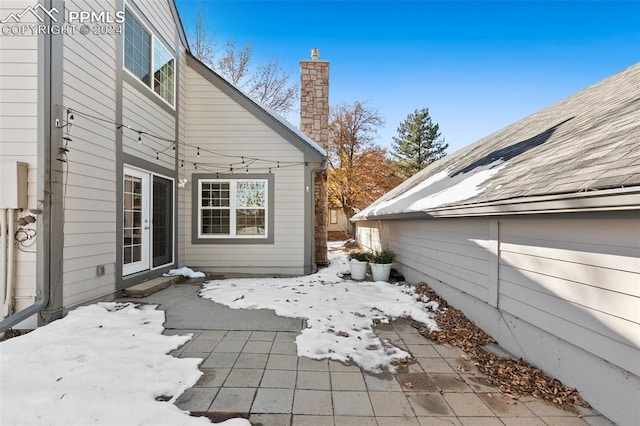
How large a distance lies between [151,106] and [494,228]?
6183mm

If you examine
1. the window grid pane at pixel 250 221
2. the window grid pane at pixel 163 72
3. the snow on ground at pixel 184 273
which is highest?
the window grid pane at pixel 163 72

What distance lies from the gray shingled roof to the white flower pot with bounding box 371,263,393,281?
90.9 inches

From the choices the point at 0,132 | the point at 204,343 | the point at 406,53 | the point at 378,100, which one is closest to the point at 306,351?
the point at 204,343

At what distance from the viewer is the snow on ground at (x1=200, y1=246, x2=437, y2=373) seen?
9.99 ft

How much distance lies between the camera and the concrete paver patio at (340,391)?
2053mm

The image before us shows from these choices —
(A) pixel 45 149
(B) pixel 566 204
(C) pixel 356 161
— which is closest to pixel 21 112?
(A) pixel 45 149

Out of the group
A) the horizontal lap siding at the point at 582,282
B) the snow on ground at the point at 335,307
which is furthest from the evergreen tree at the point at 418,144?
the horizontal lap siding at the point at 582,282

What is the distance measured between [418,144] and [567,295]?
85.7 ft

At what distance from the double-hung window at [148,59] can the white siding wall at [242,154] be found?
68 centimetres

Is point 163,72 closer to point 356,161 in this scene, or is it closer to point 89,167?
point 89,167

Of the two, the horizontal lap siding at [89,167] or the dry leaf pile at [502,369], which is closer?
the dry leaf pile at [502,369]

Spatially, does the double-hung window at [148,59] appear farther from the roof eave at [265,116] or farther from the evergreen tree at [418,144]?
the evergreen tree at [418,144]

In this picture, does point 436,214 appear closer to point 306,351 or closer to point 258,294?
point 306,351

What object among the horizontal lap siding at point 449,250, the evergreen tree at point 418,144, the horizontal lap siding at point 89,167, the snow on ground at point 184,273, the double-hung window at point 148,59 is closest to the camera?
the horizontal lap siding at point 449,250
